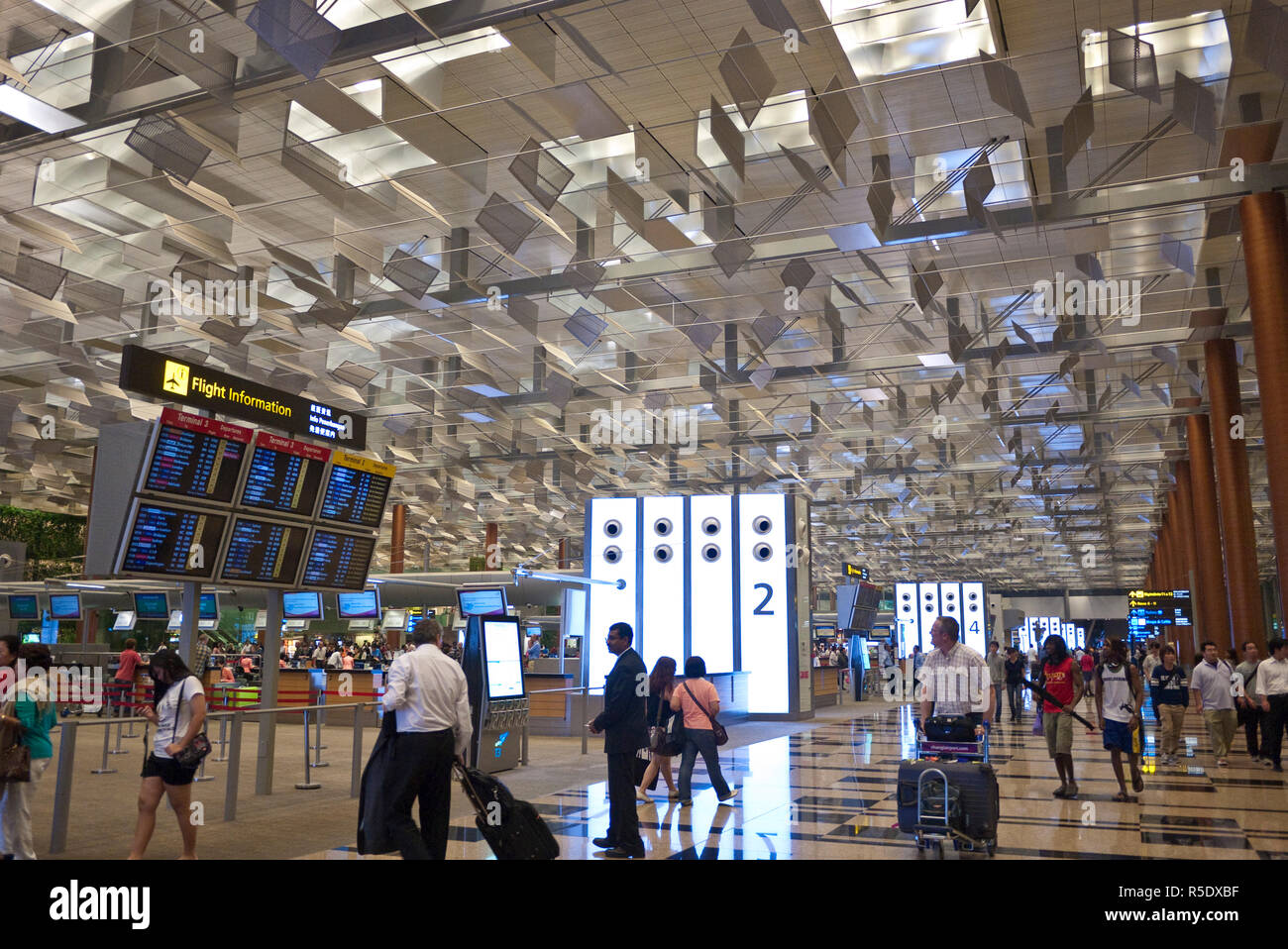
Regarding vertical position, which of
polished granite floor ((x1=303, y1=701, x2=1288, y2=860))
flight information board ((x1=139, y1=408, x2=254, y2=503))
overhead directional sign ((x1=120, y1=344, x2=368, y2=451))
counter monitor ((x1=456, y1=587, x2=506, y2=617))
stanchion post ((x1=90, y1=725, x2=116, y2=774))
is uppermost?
overhead directional sign ((x1=120, y1=344, x2=368, y2=451))

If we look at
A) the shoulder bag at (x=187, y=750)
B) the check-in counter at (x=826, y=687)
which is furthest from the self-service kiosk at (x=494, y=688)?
the check-in counter at (x=826, y=687)

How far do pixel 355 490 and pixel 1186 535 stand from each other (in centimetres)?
2651

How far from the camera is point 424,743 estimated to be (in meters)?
5.66

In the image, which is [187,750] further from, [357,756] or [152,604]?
[152,604]

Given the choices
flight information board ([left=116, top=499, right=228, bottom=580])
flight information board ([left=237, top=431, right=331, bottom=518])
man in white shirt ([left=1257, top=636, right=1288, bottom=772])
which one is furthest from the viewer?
man in white shirt ([left=1257, top=636, right=1288, bottom=772])

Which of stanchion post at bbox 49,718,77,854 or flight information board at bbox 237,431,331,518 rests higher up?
flight information board at bbox 237,431,331,518

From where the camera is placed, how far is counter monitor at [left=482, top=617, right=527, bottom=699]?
11086 millimetres

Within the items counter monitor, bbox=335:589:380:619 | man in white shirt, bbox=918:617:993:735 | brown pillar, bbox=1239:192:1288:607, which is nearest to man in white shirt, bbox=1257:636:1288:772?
Answer: brown pillar, bbox=1239:192:1288:607

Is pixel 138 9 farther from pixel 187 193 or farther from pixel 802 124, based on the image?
pixel 802 124

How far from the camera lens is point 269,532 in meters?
9.12

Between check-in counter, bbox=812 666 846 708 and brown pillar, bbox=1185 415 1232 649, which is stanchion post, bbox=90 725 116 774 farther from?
brown pillar, bbox=1185 415 1232 649

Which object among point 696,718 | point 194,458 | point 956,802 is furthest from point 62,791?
point 956,802

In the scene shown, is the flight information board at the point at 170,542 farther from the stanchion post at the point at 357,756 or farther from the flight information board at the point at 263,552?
the stanchion post at the point at 357,756

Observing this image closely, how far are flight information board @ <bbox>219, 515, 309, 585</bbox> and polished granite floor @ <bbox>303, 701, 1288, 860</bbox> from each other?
2756mm
